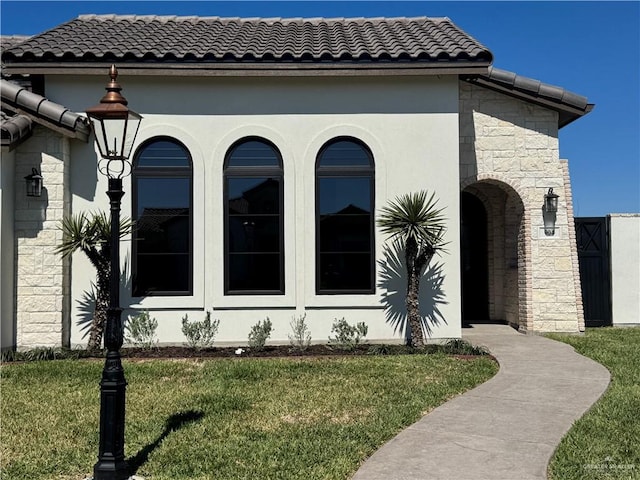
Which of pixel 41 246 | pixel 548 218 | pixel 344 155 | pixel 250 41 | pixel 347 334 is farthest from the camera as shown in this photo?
pixel 548 218

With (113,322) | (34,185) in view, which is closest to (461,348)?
(113,322)

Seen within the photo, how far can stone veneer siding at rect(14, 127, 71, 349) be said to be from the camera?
31.5 ft

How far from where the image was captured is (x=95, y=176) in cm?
1012

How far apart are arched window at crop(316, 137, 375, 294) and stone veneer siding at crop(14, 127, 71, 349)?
14.2 ft

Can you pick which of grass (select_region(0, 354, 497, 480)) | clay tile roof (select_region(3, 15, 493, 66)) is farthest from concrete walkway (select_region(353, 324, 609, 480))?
clay tile roof (select_region(3, 15, 493, 66))

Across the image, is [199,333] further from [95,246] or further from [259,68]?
[259,68]

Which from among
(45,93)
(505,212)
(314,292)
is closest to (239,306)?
(314,292)

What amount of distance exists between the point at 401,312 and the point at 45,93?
23.7 feet

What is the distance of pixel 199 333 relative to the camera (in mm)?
9820

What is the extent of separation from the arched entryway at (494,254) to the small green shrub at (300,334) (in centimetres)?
476

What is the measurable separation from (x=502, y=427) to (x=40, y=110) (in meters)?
8.14

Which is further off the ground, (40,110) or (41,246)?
(40,110)

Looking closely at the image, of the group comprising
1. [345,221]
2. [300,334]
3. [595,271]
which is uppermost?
[345,221]

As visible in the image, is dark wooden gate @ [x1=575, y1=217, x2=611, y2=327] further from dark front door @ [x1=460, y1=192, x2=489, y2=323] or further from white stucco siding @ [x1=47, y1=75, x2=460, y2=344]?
white stucco siding @ [x1=47, y1=75, x2=460, y2=344]
